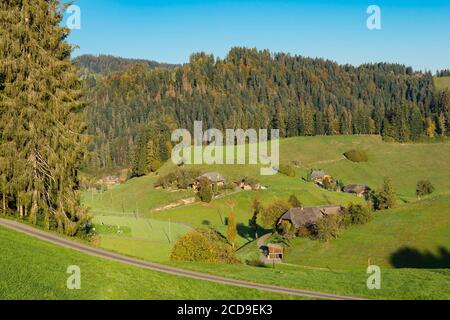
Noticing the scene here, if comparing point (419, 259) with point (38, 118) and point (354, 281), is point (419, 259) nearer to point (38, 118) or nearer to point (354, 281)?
point (354, 281)

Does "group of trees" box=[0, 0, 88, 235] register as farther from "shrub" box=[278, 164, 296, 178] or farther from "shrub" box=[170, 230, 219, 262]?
"shrub" box=[278, 164, 296, 178]

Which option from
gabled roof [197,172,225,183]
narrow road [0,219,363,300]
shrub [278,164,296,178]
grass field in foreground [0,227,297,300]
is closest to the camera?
grass field in foreground [0,227,297,300]

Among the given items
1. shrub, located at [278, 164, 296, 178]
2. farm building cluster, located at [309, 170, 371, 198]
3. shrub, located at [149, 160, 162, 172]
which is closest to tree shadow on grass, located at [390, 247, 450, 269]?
farm building cluster, located at [309, 170, 371, 198]

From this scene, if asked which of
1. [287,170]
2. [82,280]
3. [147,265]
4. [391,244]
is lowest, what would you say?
[391,244]

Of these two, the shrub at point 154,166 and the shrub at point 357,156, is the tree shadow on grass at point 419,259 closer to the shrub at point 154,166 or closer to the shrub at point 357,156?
the shrub at point 357,156

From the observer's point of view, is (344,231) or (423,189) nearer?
(344,231)

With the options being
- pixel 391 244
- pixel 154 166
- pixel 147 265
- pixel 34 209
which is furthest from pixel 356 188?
pixel 147 265
